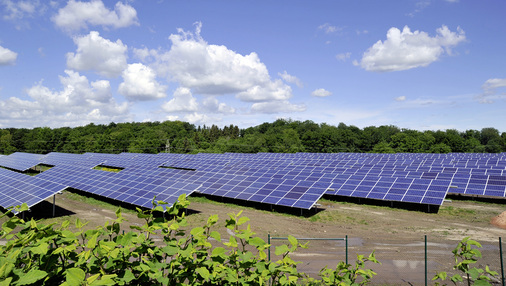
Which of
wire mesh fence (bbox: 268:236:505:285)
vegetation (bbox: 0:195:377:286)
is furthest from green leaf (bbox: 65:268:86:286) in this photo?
wire mesh fence (bbox: 268:236:505:285)

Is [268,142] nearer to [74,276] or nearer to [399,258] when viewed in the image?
[399,258]

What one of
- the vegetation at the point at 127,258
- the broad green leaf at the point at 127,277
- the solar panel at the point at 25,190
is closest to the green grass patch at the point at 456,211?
the vegetation at the point at 127,258

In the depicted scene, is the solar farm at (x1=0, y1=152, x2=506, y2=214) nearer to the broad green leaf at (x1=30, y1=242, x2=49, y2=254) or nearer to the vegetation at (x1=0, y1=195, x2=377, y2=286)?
the vegetation at (x1=0, y1=195, x2=377, y2=286)

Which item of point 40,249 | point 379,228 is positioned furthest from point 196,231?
point 379,228

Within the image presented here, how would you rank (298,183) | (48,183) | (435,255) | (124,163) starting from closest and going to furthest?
(435,255), (48,183), (298,183), (124,163)

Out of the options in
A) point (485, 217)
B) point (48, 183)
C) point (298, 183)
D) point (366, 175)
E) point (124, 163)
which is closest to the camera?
point (485, 217)

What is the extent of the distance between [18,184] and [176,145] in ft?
209

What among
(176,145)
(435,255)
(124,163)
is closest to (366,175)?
(435,255)

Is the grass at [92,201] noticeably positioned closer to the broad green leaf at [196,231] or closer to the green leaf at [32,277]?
the broad green leaf at [196,231]

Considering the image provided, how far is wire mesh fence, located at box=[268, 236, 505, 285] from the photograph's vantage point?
10.9 meters

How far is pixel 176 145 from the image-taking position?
8750 cm

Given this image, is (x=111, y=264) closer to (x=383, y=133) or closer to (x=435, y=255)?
(x=435, y=255)

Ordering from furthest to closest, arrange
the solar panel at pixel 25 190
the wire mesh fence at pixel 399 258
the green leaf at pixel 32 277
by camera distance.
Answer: the solar panel at pixel 25 190, the wire mesh fence at pixel 399 258, the green leaf at pixel 32 277

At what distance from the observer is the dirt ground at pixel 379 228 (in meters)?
12.5
